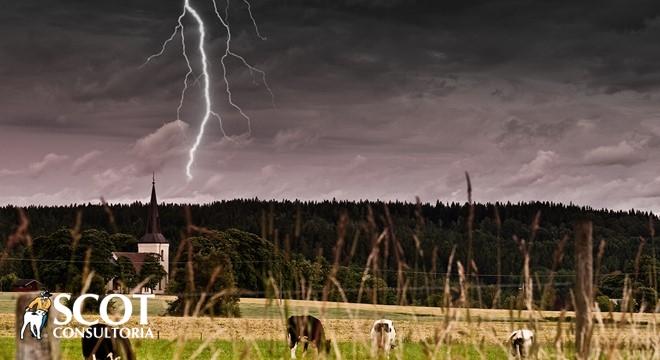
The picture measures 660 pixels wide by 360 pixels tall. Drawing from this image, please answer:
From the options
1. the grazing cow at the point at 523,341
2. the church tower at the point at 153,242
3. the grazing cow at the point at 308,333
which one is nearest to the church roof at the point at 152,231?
the church tower at the point at 153,242

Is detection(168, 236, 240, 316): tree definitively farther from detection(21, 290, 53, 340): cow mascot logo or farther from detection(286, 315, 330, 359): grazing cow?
detection(21, 290, 53, 340): cow mascot logo

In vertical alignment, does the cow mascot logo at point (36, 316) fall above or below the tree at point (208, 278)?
below

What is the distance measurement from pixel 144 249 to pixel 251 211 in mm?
35831

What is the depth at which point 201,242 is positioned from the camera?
7462cm

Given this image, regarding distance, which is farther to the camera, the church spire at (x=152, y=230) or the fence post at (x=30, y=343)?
the church spire at (x=152, y=230)

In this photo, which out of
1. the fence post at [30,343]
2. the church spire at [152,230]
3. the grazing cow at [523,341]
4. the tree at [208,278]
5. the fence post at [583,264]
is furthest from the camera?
the church spire at [152,230]

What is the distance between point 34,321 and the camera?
5824mm

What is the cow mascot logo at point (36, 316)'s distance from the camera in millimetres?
5773

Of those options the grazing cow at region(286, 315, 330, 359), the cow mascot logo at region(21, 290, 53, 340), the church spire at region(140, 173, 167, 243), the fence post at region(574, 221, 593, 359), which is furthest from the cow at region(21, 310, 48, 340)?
the church spire at region(140, 173, 167, 243)

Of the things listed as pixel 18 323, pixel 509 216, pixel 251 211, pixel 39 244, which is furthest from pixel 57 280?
pixel 509 216

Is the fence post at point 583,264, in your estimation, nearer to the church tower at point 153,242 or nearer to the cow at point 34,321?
the cow at point 34,321

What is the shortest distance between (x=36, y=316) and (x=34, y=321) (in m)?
0.04

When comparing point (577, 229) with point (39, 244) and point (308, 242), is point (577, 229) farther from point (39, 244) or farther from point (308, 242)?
point (308, 242)

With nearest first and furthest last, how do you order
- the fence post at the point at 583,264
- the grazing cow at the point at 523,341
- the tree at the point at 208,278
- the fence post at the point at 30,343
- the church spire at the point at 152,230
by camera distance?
the tree at the point at 208,278, the grazing cow at the point at 523,341, the fence post at the point at 30,343, the fence post at the point at 583,264, the church spire at the point at 152,230
